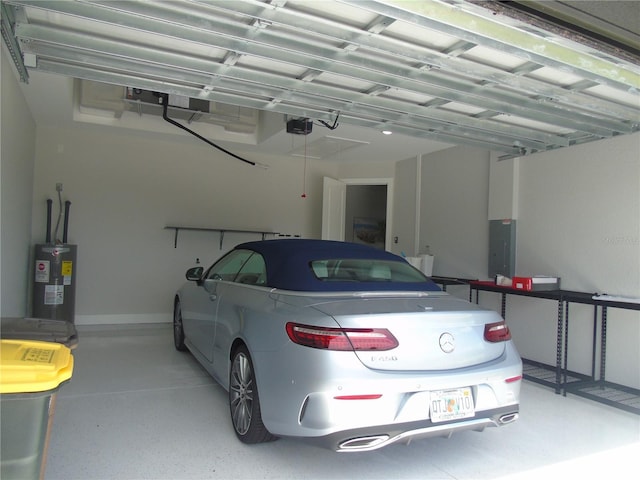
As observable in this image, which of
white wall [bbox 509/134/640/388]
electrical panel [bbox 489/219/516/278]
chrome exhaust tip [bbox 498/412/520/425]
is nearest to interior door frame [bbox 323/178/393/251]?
electrical panel [bbox 489/219/516/278]

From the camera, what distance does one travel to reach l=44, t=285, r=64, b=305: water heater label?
17.7ft

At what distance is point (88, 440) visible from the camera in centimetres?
261

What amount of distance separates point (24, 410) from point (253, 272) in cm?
178

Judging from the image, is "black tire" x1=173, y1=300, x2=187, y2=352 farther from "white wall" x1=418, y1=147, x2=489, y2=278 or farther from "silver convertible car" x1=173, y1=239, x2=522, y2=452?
"white wall" x1=418, y1=147, x2=489, y2=278

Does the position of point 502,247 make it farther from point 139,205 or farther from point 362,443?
point 139,205

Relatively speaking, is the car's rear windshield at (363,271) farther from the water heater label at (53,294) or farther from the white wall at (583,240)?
the water heater label at (53,294)

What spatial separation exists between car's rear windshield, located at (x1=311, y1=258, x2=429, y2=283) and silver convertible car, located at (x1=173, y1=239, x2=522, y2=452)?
2 centimetres

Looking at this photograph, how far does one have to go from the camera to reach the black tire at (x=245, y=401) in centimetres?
246

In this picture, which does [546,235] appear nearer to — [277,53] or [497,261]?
[497,261]

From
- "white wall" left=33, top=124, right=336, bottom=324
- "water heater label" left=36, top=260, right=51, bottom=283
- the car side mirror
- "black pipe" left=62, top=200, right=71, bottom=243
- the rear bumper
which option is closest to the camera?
the rear bumper

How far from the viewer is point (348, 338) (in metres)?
2.09

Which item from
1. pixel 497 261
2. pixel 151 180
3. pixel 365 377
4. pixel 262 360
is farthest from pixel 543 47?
pixel 151 180

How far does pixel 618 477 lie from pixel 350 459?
143 cm

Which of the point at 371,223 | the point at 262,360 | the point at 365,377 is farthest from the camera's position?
the point at 371,223
